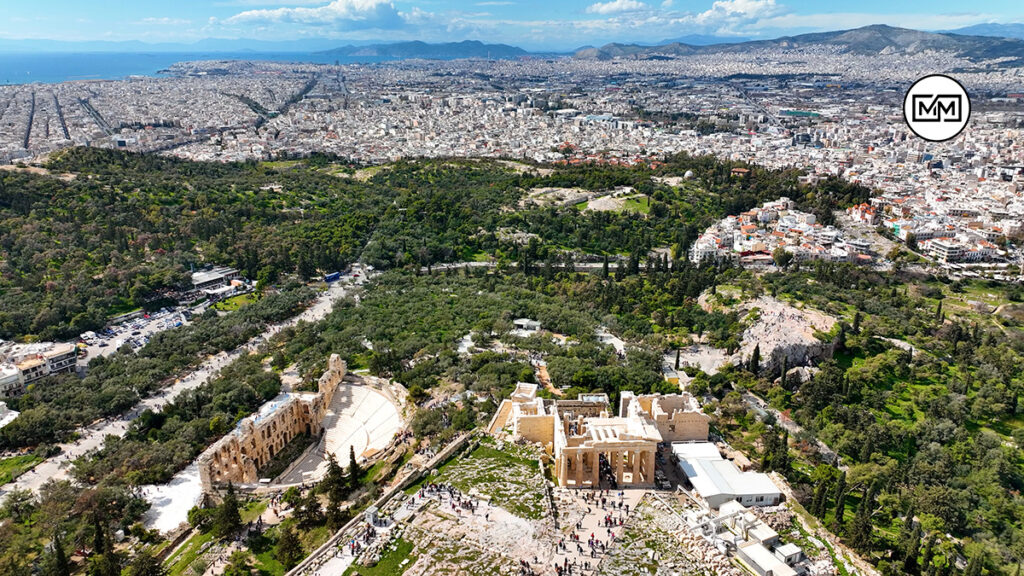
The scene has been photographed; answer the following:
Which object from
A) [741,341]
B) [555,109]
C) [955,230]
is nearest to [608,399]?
[741,341]

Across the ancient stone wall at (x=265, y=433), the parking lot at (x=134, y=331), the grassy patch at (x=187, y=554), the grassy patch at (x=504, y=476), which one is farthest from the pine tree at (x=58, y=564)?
the parking lot at (x=134, y=331)

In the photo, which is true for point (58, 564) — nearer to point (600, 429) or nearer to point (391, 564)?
point (391, 564)

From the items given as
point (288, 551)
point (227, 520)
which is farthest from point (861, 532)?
point (227, 520)

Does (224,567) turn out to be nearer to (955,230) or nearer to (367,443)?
(367,443)

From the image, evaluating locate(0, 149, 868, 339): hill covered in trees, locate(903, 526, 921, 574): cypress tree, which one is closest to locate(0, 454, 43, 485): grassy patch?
locate(0, 149, 868, 339): hill covered in trees

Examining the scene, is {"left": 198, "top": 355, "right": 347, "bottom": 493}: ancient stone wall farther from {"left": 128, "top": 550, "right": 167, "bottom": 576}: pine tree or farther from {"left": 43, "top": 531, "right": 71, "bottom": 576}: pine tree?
{"left": 43, "top": 531, "right": 71, "bottom": 576}: pine tree

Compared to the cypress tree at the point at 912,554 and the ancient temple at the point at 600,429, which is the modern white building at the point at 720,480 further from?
the cypress tree at the point at 912,554
